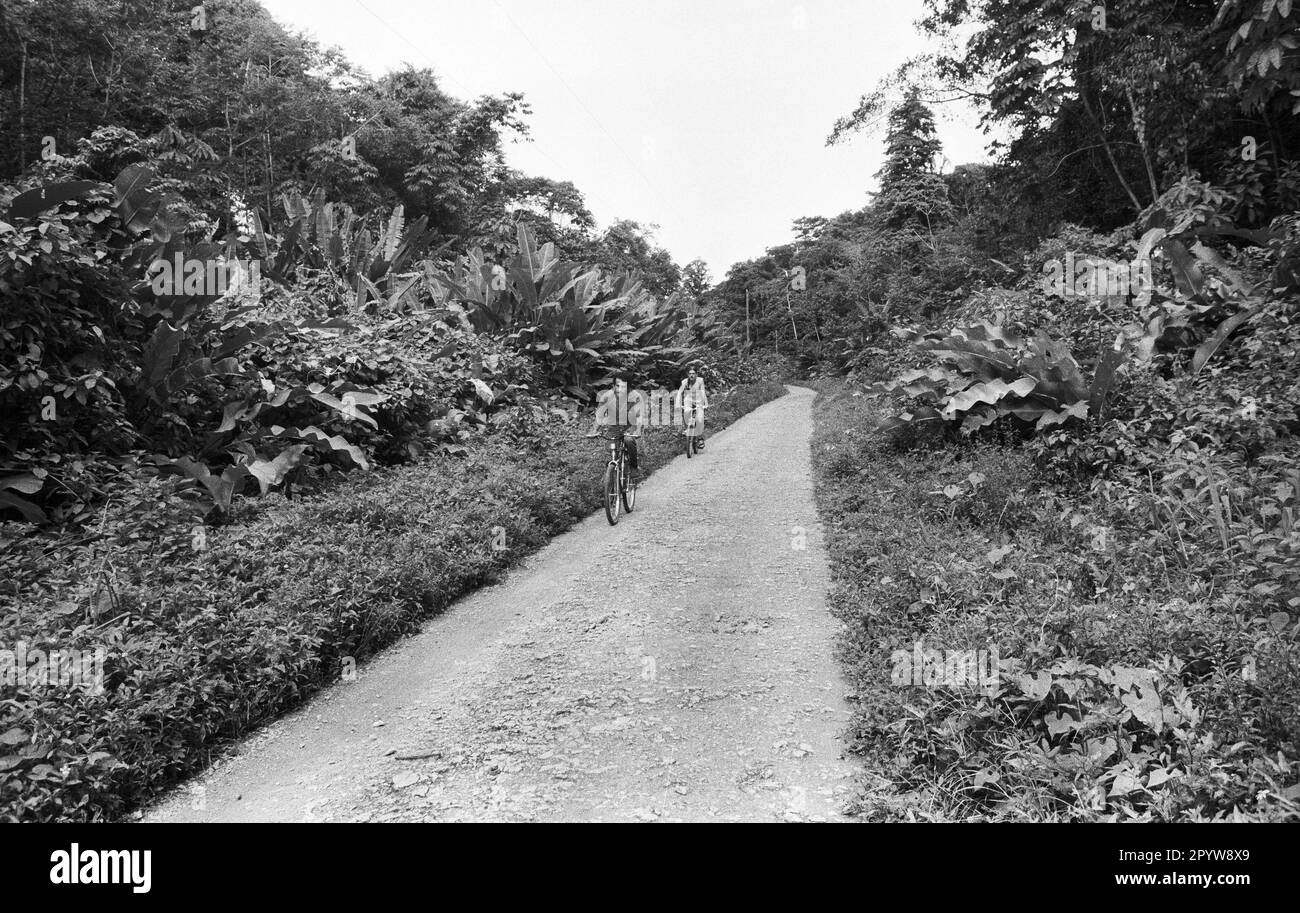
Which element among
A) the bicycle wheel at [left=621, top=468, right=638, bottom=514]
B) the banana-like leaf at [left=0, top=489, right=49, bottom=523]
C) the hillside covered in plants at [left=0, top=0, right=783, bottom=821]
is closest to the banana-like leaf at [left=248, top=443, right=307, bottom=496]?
the hillside covered in plants at [left=0, top=0, right=783, bottom=821]

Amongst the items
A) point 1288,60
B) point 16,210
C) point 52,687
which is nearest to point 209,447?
point 16,210

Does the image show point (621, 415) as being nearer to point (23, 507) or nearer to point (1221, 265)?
point (23, 507)

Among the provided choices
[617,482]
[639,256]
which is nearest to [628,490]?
[617,482]

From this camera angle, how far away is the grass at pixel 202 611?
9.20 feet

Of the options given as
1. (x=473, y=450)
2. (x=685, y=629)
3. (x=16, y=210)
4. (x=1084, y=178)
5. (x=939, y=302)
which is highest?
(x=1084, y=178)

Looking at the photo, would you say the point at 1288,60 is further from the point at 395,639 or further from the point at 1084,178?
the point at 395,639

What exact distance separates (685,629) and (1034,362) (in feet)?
15.2

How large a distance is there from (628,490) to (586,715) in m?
4.75

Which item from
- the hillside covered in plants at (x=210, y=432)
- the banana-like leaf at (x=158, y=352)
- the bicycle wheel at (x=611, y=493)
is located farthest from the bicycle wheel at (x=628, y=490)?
the banana-like leaf at (x=158, y=352)

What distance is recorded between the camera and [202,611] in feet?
12.3

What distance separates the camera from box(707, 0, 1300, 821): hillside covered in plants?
2625mm

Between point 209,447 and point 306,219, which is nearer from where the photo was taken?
point 209,447

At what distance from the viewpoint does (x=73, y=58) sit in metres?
14.0

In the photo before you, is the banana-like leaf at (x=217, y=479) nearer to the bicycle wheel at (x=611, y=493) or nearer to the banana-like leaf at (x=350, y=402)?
the banana-like leaf at (x=350, y=402)
